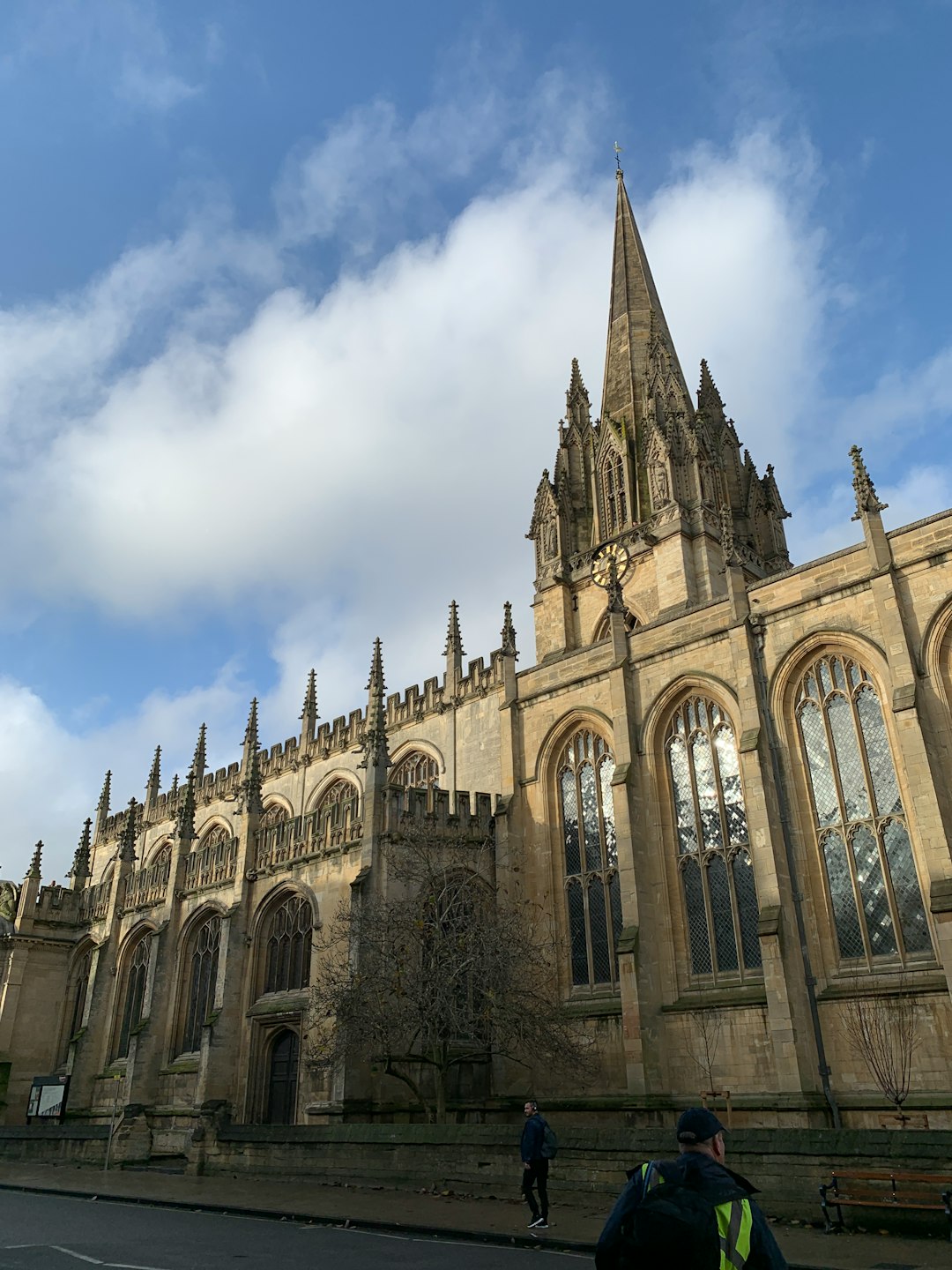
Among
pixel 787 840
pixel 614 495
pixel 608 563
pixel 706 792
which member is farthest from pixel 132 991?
pixel 614 495

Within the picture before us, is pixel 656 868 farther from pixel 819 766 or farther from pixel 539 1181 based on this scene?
pixel 539 1181

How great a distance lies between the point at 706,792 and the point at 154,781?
140 ft

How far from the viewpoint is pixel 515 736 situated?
26203mm

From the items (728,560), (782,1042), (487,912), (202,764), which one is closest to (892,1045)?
(782,1042)

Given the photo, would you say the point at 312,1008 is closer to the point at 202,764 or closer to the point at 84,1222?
the point at 84,1222

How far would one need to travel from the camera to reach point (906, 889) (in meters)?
18.6

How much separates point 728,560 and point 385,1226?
53.2ft

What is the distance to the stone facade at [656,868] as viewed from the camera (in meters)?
18.6

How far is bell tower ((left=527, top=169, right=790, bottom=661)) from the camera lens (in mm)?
33781

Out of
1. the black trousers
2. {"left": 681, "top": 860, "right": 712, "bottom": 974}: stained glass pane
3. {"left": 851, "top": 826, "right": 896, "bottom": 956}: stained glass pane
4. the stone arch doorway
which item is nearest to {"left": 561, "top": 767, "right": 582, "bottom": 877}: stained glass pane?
{"left": 681, "top": 860, "right": 712, "bottom": 974}: stained glass pane

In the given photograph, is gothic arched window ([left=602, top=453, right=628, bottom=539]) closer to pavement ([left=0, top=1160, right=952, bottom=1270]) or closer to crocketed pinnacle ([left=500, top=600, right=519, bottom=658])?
crocketed pinnacle ([left=500, top=600, right=519, bottom=658])

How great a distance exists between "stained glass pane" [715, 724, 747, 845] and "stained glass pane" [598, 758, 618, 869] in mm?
2658

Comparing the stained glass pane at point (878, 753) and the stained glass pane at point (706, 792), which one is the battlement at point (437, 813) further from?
the stained glass pane at point (878, 753)

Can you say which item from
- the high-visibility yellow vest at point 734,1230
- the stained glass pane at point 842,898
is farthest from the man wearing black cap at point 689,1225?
the stained glass pane at point 842,898
